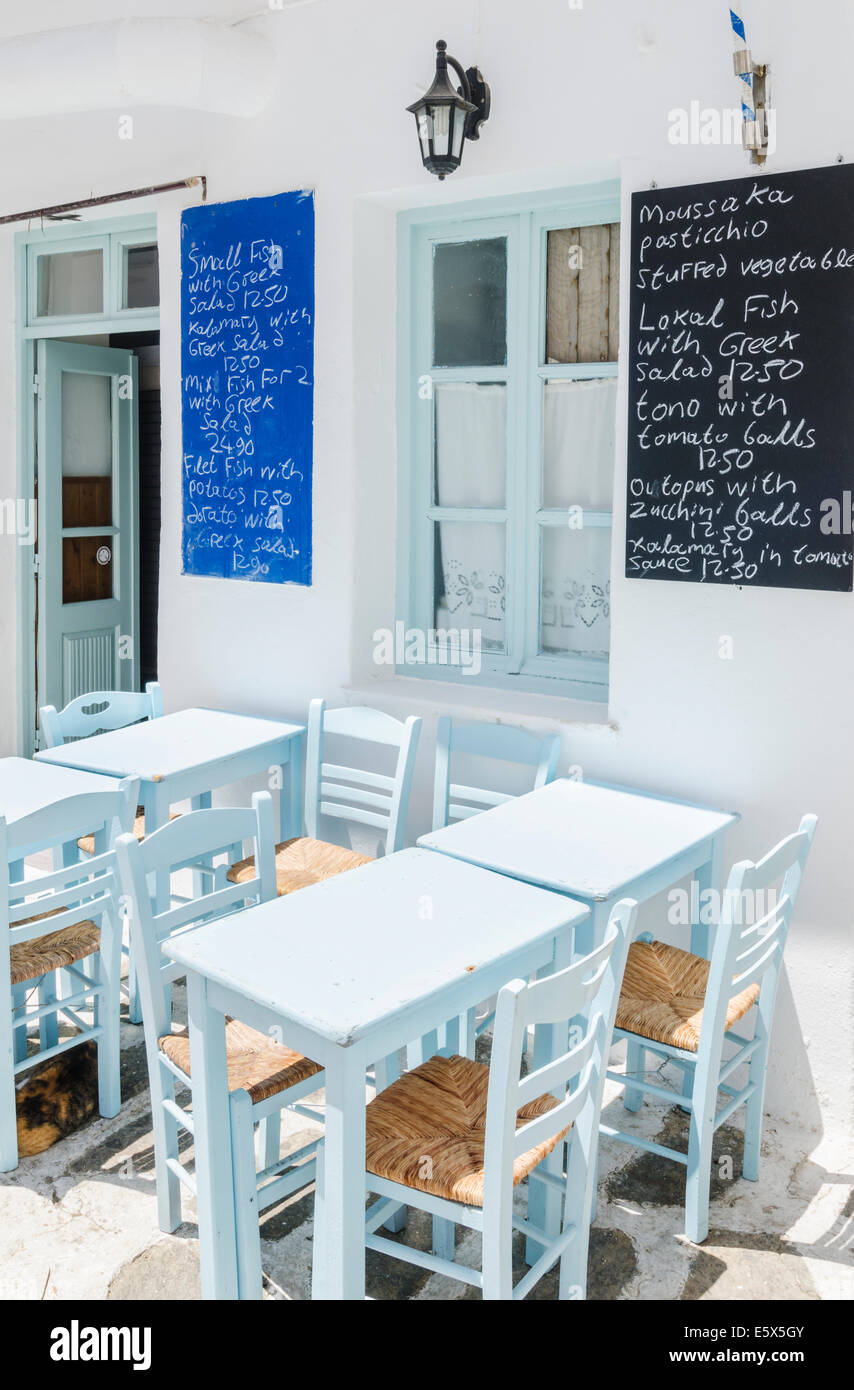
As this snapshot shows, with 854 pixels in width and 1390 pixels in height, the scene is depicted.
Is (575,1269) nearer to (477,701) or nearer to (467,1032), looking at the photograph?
(467,1032)

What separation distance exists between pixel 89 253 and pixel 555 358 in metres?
2.21

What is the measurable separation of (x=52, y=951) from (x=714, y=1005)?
1668 millimetres

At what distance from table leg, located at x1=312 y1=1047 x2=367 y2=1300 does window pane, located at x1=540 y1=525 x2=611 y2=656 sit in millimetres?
2025

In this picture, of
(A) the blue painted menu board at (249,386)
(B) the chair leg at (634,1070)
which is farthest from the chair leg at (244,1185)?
(A) the blue painted menu board at (249,386)

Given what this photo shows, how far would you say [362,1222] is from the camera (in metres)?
2.09

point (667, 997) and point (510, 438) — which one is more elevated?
point (510, 438)

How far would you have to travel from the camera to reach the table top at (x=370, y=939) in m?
2.10

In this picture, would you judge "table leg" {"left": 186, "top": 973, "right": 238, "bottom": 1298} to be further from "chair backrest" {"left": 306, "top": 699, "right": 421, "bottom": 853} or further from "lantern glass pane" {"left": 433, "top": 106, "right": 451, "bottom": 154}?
"lantern glass pane" {"left": 433, "top": 106, "right": 451, "bottom": 154}

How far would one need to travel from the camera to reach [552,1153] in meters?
2.42

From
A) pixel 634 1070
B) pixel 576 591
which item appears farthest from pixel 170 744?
pixel 634 1070

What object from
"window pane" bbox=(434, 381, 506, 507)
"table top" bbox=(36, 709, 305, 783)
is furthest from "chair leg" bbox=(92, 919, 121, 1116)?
"window pane" bbox=(434, 381, 506, 507)

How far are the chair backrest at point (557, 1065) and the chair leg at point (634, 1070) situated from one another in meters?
0.94

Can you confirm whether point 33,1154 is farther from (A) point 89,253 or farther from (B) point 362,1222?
(A) point 89,253

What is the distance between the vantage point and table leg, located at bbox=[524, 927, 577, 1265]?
246 centimetres
